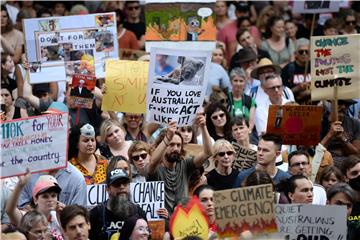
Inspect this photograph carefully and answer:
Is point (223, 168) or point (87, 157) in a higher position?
point (87, 157)

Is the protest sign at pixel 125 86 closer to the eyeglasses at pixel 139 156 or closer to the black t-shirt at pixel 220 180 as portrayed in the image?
the eyeglasses at pixel 139 156

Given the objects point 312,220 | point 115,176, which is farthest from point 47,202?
point 312,220

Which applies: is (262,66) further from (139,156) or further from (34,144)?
(34,144)

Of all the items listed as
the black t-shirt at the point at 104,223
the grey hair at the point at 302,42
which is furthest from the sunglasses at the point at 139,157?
the grey hair at the point at 302,42

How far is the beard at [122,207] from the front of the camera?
13492 mm

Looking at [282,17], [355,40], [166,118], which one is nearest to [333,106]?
[355,40]

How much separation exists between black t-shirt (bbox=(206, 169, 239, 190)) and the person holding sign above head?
0.08 meters

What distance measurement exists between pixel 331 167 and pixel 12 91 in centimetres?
514

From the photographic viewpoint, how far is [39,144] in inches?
538

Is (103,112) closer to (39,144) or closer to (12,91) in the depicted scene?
(12,91)

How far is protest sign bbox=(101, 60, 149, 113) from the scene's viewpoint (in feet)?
54.2

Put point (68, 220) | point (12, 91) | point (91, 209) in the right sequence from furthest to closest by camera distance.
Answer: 1. point (12, 91)
2. point (91, 209)
3. point (68, 220)

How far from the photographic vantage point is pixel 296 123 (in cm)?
1638

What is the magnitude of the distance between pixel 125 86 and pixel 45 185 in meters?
3.52
